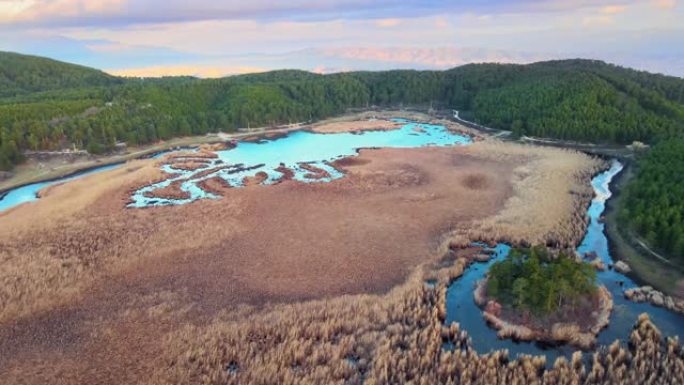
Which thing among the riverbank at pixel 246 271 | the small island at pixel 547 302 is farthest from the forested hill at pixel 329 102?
the small island at pixel 547 302

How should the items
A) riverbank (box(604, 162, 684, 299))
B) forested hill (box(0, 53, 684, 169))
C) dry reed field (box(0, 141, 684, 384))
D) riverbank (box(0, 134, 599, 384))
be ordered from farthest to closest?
forested hill (box(0, 53, 684, 169))
riverbank (box(604, 162, 684, 299))
riverbank (box(0, 134, 599, 384))
dry reed field (box(0, 141, 684, 384))

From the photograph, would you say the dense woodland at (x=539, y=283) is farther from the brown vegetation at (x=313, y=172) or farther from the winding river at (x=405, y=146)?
the brown vegetation at (x=313, y=172)

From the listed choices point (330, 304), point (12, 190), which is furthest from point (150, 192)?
point (330, 304)

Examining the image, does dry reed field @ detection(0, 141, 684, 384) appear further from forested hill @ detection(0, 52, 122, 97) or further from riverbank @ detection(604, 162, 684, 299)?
forested hill @ detection(0, 52, 122, 97)

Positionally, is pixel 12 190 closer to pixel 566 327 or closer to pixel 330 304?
pixel 330 304

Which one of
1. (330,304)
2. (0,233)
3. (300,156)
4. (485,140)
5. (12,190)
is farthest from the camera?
(485,140)

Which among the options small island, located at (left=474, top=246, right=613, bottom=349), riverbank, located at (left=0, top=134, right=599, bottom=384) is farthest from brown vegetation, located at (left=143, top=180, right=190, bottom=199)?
small island, located at (left=474, top=246, right=613, bottom=349)
